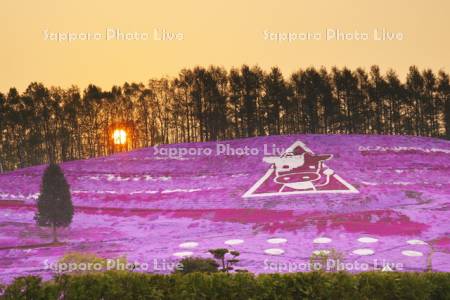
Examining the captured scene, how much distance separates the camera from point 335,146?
199 ft

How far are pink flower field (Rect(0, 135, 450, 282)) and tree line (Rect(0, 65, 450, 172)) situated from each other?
25.7m

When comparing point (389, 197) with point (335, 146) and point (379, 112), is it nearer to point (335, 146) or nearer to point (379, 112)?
point (335, 146)

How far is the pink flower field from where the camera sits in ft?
100

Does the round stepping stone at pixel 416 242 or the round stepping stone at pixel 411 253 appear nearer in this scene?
the round stepping stone at pixel 411 253

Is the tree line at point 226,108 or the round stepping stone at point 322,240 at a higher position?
the tree line at point 226,108

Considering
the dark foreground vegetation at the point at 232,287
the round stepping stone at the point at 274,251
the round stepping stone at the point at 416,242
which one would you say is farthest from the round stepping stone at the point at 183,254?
the dark foreground vegetation at the point at 232,287

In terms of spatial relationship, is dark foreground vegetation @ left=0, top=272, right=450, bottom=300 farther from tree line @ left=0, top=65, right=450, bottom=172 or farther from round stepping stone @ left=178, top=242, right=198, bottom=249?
tree line @ left=0, top=65, right=450, bottom=172

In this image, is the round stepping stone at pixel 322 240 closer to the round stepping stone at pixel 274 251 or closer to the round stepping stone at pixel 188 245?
the round stepping stone at pixel 274 251

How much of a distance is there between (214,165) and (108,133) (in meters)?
51.7

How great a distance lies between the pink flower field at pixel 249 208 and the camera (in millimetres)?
30484

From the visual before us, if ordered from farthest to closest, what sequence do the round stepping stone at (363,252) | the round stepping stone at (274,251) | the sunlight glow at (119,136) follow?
→ the sunlight glow at (119,136) < the round stepping stone at (274,251) < the round stepping stone at (363,252)

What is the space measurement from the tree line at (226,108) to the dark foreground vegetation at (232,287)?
7720cm

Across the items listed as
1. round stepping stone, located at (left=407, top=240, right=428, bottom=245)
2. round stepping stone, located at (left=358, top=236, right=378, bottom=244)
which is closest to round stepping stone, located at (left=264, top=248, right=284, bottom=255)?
round stepping stone, located at (left=358, top=236, right=378, bottom=244)

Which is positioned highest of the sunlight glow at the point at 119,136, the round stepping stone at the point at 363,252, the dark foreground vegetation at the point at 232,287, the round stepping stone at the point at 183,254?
the sunlight glow at the point at 119,136
